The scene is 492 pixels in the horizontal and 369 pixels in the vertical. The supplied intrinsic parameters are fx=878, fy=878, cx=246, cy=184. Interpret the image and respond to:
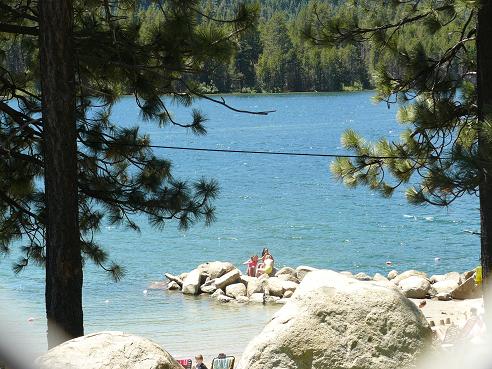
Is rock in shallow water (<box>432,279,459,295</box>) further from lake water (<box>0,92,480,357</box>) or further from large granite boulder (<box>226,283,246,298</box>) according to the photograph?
large granite boulder (<box>226,283,246,298</box>)

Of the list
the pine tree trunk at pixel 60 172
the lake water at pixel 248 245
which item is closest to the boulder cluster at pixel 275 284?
the lake water at pixel 248 245

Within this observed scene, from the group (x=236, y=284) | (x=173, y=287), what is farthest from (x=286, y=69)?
(x=236, y=284)

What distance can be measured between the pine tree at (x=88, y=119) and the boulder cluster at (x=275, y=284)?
9.89 m

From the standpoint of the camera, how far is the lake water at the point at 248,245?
17672 mm

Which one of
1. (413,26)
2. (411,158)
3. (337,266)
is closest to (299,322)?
(411,158)

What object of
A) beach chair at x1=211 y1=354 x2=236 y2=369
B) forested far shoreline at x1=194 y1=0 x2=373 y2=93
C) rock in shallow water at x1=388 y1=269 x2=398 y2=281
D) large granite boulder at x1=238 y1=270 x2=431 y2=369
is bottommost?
rock in shallow water at x1=388 y1=269 x2=398 y2=281

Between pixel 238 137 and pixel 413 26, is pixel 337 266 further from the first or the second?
pixel 238 137

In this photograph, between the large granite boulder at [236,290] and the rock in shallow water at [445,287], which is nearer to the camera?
the rock in shallow water at [445,287]

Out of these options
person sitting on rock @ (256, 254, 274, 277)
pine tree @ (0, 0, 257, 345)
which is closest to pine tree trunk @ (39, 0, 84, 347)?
pine tree @ (0, 0, 257, 345)

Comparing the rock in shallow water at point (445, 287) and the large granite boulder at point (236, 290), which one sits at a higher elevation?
the rock in shallow water at point (445, 287)

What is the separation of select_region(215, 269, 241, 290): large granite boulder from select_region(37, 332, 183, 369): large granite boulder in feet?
50.0

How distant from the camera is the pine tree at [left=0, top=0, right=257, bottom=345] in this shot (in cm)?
696

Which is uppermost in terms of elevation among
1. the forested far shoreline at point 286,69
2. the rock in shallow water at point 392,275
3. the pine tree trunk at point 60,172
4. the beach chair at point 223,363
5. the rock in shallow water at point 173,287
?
the forested far shoreline at point 286,69

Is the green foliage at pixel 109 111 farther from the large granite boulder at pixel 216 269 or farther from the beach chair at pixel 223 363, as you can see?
the large granite boulder at pixel 216 269
